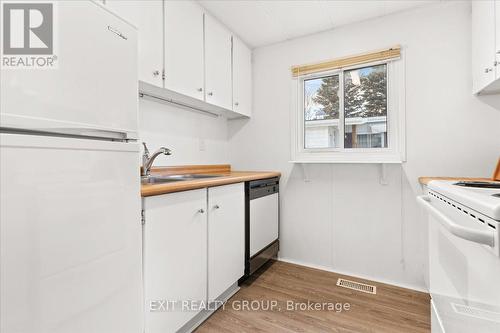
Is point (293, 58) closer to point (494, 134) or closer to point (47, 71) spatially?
point (494, 134)

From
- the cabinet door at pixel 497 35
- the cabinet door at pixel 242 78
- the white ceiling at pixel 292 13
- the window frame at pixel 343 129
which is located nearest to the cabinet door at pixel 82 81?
the white ceiling at pixel 292 13

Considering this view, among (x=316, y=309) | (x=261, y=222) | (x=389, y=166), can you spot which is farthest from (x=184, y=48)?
(x=316, y=309)

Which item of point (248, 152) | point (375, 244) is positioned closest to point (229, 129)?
point (248, 152)

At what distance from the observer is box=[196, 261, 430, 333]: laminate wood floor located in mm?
1553

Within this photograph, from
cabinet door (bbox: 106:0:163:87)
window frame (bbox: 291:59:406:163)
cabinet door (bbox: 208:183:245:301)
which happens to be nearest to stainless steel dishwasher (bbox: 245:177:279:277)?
cabinet door (bbox: 208:183:245:301)

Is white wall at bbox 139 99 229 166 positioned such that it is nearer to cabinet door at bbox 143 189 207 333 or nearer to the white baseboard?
cabinet door at bbox 143 189 207 333

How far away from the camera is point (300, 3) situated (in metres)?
1.99

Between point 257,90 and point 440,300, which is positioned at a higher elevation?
point 257,90

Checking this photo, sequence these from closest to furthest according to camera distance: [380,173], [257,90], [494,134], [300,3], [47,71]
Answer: [47,71] < [494,134] < [300,3] < [380,173] < [257,90]

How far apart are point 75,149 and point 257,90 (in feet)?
7.37

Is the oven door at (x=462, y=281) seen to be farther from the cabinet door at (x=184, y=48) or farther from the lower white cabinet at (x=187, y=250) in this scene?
the cabinet door at (x=184, y=48)

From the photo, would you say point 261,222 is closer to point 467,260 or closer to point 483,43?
point 467,260

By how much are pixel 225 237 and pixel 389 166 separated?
1.55 metres

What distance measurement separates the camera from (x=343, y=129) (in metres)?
2.39
